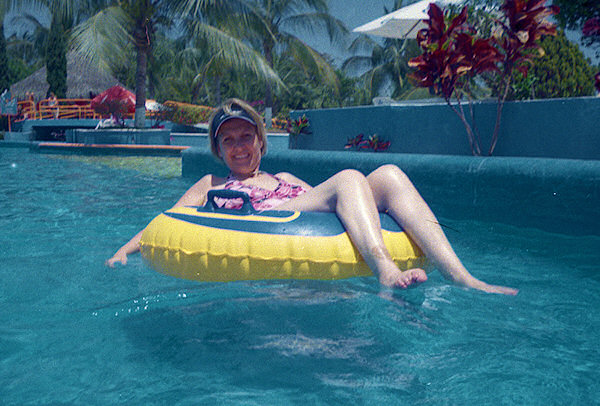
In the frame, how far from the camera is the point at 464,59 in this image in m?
5.71

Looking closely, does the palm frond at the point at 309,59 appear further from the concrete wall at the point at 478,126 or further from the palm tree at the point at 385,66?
the concrete wall at the point at 478,126

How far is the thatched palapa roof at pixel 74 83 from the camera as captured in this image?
27656mm

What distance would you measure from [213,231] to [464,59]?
389 cm

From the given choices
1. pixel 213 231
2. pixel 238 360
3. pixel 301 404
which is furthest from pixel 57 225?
pixel 301 404

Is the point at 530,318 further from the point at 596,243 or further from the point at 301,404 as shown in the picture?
the point at 596,243

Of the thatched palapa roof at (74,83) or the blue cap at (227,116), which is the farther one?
the thatched palapa roof at (74,83)

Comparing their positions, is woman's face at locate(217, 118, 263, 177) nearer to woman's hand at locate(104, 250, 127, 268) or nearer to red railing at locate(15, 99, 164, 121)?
woman's hand at locate(104, 250, 127, 268)

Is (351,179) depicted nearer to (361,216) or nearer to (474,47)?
(361,216)

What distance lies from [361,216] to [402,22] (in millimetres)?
8289

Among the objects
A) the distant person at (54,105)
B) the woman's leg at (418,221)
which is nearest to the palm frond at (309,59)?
the distant person at (54,105)

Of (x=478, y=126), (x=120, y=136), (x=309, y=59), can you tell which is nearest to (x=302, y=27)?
(x=309, y=59)

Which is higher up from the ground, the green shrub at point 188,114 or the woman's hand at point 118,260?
the green shrub at point 188,114

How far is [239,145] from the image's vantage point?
3.31 m

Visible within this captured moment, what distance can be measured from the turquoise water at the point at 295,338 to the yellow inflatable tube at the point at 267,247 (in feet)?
0.49
